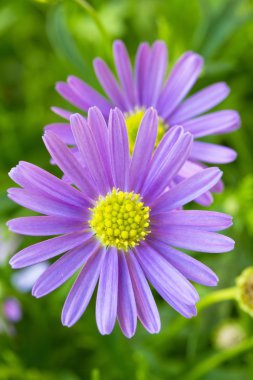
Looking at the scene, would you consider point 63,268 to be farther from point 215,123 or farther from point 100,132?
point 215,123

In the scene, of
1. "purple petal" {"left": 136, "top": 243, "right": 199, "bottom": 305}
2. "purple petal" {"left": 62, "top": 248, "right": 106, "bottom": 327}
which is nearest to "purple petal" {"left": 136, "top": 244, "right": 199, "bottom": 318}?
"purple petal" {"left": 136, "top": 243, "right": 199, "bottom": 305}

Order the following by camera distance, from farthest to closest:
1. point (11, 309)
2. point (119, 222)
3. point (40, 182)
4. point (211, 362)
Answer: point (11, 309), point (211, 362), point (119, 222), point (40, 182)

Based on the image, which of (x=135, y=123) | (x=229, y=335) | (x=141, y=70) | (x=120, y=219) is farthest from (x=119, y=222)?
(x=229, y=335)

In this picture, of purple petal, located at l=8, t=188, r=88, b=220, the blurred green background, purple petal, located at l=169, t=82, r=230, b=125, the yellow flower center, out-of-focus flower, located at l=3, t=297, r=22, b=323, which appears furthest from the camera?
out-of-focus flower, located at l=3, t=297, r=22, b=323

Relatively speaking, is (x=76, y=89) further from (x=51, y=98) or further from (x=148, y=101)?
(x=51, y=98)

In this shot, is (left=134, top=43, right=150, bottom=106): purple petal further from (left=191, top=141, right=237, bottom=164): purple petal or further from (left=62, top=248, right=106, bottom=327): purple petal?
(left=62, top=248, right=106, bottom=327): purple petal

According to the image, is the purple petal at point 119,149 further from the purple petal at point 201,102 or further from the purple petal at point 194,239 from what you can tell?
the purple petal at point 201,102

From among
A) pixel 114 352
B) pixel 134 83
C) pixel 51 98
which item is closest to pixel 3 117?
pixel 51 98
